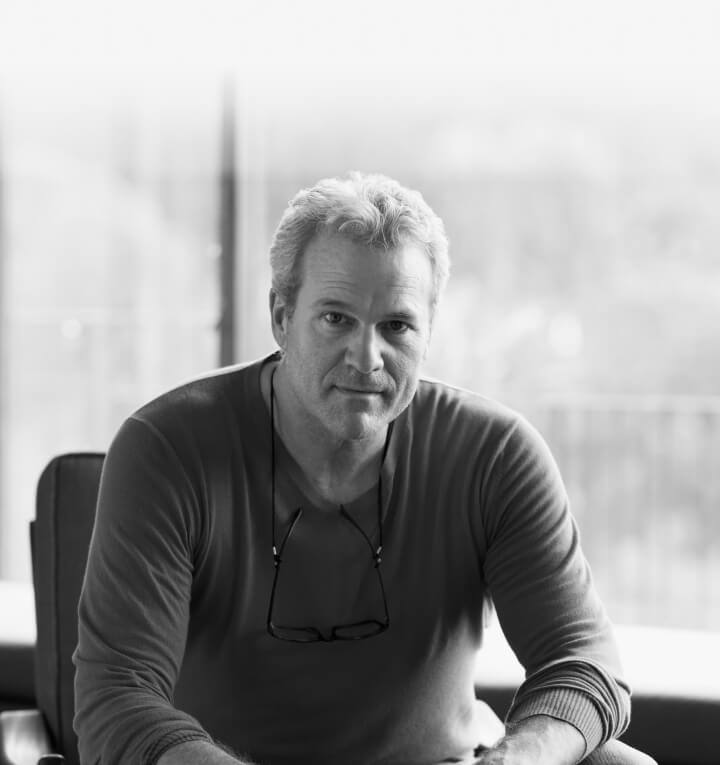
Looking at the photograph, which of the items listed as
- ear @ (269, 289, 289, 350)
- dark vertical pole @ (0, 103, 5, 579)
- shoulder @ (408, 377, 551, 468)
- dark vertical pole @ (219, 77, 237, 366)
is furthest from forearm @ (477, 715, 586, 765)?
dark vertical pole @ (0, 103, 5, 579)

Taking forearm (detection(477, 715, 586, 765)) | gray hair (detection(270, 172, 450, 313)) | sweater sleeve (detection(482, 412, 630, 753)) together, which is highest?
gray hair (detection(270, 172, 450, 313))

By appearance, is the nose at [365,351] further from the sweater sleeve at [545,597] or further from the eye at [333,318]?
the sweater sleeve at [545,597]

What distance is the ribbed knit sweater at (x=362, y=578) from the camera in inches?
52.4

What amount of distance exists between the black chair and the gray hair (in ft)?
1.50

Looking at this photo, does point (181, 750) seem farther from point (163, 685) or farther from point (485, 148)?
point (485, 148)

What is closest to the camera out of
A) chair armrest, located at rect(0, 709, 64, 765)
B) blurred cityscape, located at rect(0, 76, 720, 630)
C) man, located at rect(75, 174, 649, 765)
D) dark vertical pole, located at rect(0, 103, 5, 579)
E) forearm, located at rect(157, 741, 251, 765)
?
forearm, located at rect(157, 741, 251, 765)

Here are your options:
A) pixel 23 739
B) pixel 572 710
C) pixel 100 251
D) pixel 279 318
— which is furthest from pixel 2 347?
pixel 572 710

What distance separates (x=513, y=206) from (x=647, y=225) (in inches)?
15.0

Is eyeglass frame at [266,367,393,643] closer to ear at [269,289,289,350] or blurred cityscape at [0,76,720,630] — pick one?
ear at [269,289,289,350]

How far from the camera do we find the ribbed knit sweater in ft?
4.37

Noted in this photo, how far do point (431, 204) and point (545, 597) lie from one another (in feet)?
5.93

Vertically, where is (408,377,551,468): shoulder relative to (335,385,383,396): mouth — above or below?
below

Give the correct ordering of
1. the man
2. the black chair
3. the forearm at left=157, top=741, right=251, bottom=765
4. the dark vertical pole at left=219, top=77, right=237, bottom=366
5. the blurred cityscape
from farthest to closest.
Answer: the blurred cityscape < the dark vertical pole at left=219, top=77, right=237, bottom=366 < the black chair < the man < the forearm at left=157, top=741, right=251, bottom=765

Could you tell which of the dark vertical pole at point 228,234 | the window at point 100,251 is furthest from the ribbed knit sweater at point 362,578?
the window at point 100,251
